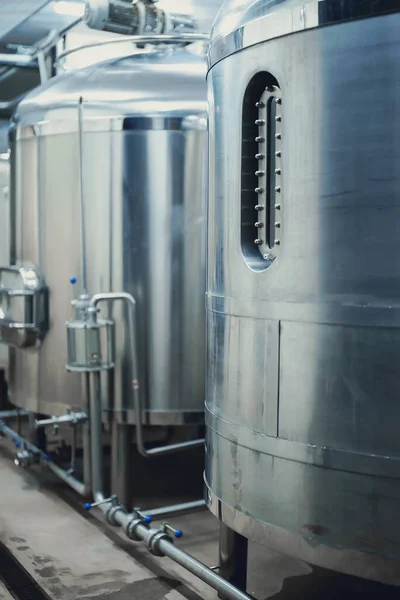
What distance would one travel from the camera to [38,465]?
4.84 metres

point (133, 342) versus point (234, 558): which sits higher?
point (133, 342)

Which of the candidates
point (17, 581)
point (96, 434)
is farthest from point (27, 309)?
point (17, 581)

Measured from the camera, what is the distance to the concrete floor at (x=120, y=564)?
3.03m

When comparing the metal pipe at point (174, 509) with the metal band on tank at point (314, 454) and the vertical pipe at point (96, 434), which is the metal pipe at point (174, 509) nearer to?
the vertical pipe at point (96, 434)

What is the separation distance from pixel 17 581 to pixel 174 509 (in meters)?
0.87

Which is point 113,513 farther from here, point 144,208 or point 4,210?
point 4,210

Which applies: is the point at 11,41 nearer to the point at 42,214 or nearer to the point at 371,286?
the point at 42,214

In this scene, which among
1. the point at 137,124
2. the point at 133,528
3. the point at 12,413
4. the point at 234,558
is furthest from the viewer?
the point at 12,413

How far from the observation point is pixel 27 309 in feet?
12.9

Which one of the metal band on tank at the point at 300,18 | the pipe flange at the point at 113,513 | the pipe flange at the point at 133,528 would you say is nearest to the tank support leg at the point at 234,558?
the pipe flange at the point at 133,528

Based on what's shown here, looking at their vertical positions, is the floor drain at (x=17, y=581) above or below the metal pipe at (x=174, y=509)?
below

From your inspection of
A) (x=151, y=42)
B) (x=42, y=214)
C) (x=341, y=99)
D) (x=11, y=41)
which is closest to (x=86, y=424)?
(x=42, y=214)

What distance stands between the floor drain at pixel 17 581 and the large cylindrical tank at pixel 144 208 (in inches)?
32.2

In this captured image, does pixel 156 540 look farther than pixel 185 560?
Yes
